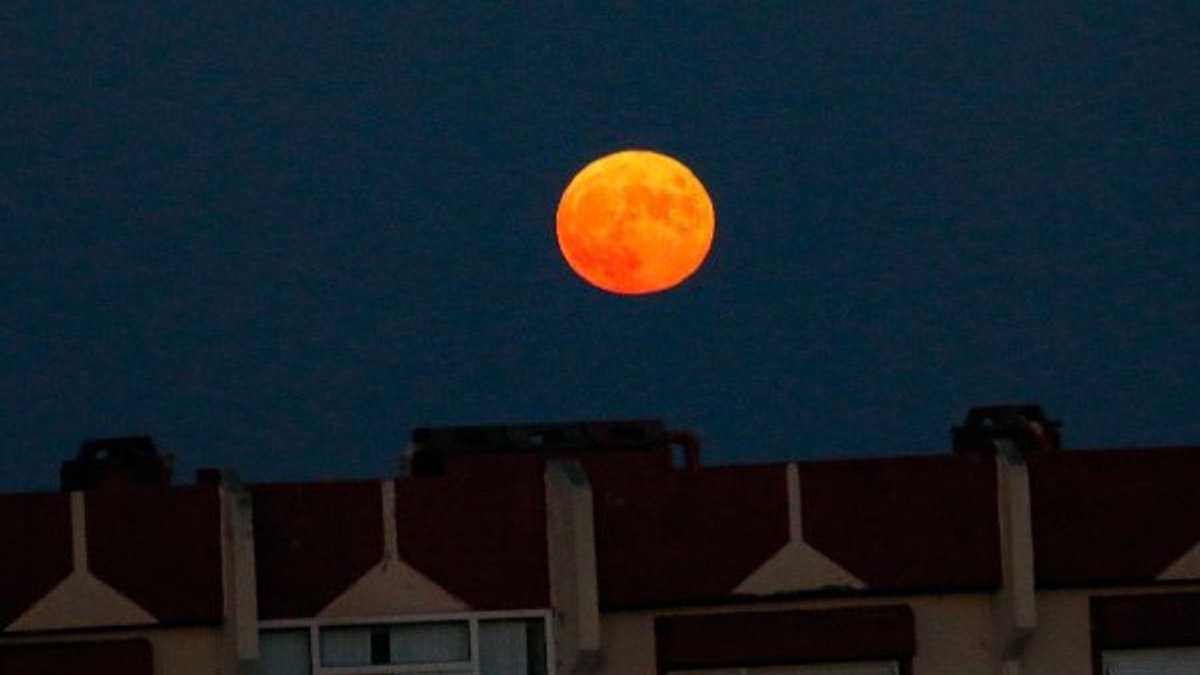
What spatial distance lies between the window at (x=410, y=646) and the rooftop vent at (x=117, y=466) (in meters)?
2.81

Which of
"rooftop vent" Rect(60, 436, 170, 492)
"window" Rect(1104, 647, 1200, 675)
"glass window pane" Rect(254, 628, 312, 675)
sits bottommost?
"window" Rect(1104, 647, 1200, 675)

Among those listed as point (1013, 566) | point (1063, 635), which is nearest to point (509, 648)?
point (1013, 566)

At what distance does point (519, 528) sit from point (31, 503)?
16.9 feet

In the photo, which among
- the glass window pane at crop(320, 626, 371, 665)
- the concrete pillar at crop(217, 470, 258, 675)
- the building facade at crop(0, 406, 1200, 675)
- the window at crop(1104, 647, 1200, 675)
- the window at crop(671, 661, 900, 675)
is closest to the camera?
the concrete pillar at crop(217, 470, 258, 675)

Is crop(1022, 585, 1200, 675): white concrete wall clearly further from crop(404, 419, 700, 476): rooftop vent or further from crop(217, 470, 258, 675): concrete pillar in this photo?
crop(217, 470, 258, 675): concrete pillar

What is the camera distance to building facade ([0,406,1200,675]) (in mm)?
34344

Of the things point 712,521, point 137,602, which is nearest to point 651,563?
point 712,521

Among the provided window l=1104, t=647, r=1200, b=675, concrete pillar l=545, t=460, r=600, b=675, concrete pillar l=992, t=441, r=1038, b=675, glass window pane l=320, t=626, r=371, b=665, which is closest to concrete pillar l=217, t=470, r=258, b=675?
glass window pane l=320, t=626, r=371, b=665

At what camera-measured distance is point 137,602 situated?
34312mm

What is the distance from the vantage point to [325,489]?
34.7 meters

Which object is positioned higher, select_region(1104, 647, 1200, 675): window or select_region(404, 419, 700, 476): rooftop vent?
select_region(404, 419, 700, 476): rooftop vent

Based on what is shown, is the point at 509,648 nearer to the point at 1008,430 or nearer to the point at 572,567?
the point at 572,567

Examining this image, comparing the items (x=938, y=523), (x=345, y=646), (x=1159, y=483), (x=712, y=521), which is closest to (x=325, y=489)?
(x=345, y=646)

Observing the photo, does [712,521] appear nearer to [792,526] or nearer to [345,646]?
[792,526]
